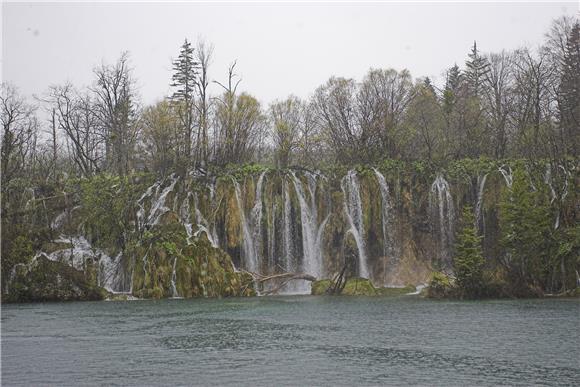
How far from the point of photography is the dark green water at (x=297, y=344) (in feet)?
48.8

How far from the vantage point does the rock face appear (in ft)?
135

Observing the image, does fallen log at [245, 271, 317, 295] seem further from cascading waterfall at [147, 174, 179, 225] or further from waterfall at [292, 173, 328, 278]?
cascading waterfall at [147, 174, 179, 225]

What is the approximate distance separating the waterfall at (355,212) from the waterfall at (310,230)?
175 cm

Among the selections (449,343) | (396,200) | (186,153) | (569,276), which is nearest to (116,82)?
(186,153)

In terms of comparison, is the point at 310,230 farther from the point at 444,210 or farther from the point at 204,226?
the point at 444,210

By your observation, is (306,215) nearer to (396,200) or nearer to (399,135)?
(396,200)

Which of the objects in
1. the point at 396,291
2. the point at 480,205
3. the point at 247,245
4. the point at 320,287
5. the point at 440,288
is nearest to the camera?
the point at 440,288

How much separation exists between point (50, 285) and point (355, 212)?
1961cm

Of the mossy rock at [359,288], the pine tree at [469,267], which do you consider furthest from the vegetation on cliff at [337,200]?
the mossy rock at [359,288]

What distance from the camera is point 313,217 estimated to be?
4303 cm

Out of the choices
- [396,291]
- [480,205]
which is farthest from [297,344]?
[480,205]

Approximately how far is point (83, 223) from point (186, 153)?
1051 cm

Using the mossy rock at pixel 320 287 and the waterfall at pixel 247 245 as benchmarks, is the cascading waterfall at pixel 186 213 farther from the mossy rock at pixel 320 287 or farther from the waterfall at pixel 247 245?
the mossy rock at pixel 320 287

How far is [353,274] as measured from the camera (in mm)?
41656
